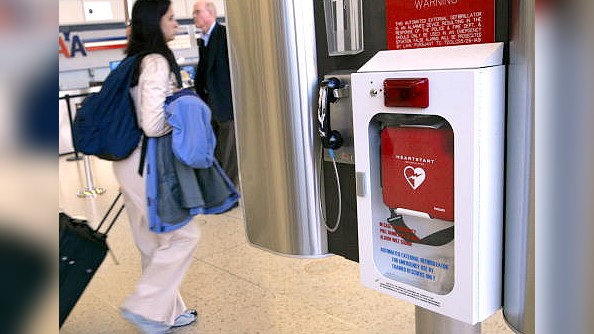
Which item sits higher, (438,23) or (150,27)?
(150,27)

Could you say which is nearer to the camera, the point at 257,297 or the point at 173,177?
the point at 173,177

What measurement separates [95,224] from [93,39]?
4.59 m

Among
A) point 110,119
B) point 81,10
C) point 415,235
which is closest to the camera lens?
point 415,235

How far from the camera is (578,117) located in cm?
91

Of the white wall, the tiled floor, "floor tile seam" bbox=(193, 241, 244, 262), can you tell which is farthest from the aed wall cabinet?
the white wall

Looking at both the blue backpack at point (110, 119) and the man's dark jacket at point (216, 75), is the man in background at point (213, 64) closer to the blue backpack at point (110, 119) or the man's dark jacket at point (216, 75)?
the man's dark jacket at point (216, 75)

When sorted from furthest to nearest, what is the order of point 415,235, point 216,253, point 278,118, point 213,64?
1. point 213,64
2. point 216,253
3. point 278,118
4. point 415,235

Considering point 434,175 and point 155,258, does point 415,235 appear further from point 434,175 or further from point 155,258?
point 155,258

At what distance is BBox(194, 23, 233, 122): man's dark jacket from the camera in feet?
14.4

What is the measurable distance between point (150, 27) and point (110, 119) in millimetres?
455

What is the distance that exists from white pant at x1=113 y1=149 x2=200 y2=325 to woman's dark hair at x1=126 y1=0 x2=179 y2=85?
466 mm

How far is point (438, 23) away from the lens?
1.28 metres

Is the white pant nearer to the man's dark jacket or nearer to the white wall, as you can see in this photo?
the man's dark jacket

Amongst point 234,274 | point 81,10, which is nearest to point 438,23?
point 234,274
